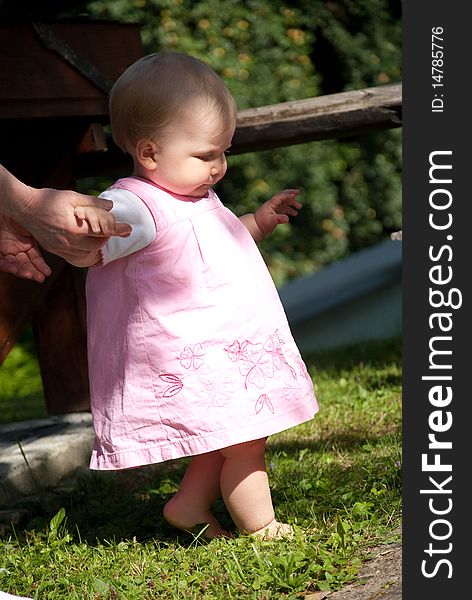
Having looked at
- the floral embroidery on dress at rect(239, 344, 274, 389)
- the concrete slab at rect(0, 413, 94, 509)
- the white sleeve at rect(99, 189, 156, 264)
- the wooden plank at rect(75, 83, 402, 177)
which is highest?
the wooden plank at rect(75, 83, 402, 177)

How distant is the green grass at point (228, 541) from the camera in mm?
2502

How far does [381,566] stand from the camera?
246cm

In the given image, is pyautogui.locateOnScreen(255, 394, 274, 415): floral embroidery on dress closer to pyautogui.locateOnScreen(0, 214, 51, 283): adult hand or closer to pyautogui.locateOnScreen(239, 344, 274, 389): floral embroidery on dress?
pyautogui.locateOnScreen(239, 344, 274, 389): floral embroidery on dress

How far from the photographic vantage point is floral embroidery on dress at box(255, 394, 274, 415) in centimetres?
269

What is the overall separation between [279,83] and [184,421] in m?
7.27

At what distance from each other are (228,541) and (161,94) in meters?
1.21

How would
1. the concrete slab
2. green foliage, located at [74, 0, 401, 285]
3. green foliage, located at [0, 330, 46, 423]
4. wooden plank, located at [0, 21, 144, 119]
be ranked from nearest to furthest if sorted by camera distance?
wooden plank, located at [0, 21, 144, 119] < the concrete slab < green foliage, located at [0, 330, 46, 423] < green foliage, located at [74, 0, 401, 285]

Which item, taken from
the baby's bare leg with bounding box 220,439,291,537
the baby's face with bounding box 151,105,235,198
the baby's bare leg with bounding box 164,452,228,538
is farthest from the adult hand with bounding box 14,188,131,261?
the baby's bare leg with bounding box 164,452,228,538

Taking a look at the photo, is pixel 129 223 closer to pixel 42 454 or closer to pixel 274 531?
pixel 274 531

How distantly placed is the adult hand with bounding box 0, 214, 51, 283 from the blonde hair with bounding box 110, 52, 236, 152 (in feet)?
1.59

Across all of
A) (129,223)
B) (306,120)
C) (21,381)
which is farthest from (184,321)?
(21,381)

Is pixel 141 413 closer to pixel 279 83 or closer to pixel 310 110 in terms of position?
pixel 310 110

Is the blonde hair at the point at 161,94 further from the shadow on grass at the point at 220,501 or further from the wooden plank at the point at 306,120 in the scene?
the wooden plank at the point at 306,120

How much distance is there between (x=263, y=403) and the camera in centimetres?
270
